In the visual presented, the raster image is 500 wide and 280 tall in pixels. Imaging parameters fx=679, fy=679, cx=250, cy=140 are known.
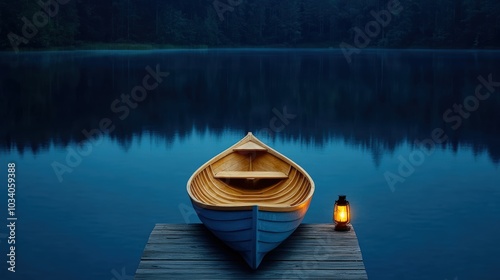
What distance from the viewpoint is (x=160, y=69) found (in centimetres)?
5375

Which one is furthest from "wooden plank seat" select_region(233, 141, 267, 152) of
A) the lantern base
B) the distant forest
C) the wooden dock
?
the distant forest

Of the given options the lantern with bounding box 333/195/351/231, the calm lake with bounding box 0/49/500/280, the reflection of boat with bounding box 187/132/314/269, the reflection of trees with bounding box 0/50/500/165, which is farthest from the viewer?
the reflection of trees with bounding box 0/50/500/165

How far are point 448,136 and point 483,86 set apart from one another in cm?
1865

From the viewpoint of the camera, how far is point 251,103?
35562 mm

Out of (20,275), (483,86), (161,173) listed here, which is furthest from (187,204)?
(483,86)

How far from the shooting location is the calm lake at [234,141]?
11.4m

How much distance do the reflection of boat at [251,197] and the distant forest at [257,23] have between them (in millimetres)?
60068

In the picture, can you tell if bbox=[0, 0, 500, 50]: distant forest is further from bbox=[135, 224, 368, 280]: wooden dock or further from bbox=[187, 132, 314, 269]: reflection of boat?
bbox=[135, 224, 368, 280]: wooden dock

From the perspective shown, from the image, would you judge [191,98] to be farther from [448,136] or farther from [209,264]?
[209,264]

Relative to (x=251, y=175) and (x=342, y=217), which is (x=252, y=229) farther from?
(x=251, y=175)

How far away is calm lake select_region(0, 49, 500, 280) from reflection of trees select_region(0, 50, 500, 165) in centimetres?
12

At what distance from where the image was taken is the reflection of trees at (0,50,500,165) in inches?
960

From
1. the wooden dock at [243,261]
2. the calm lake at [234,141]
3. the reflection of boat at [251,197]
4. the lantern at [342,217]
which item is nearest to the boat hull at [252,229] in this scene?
the reflection of boat at [251,197]

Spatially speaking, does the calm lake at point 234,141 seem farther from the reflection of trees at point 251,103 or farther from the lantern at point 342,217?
the lantern at point 342,217
